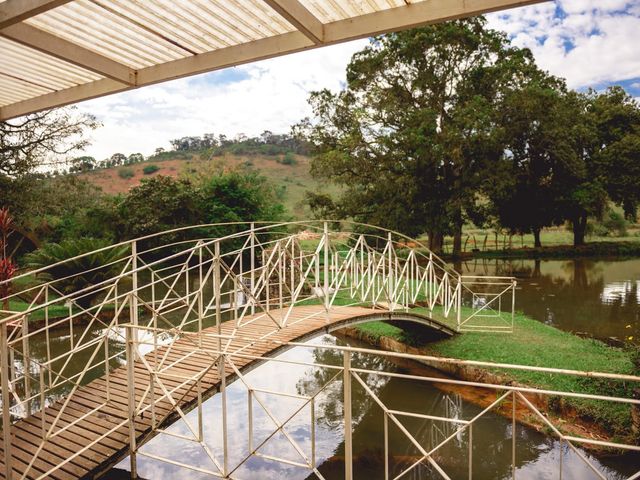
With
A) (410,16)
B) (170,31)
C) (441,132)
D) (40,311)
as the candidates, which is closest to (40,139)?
(40,311)

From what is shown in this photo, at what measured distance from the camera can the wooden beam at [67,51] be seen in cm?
355

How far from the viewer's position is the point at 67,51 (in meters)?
3.91

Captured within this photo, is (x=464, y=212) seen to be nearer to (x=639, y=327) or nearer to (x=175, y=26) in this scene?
(x=639, y=327)

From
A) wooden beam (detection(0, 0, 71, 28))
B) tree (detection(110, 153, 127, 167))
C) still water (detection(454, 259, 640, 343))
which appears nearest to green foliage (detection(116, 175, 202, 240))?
still water (detection(454, 259, 640, 343))

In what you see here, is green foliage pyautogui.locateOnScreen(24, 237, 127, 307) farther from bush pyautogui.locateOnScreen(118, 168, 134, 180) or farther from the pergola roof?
bush pyautogui.locateOnScreen(118, 168, 134, 180)

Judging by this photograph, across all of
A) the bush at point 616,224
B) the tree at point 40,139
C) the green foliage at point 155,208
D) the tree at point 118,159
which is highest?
the tree at point 118,159

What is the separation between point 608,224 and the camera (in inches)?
1294

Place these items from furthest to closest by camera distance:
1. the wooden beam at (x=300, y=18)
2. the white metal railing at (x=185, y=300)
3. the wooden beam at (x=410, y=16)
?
the white metal railing at (x=185, y=300), the wooden beam at (x=300, y=18), the wooden beam at (x=410, y=16)

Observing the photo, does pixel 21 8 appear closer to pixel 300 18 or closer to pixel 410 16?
pixel 300 18

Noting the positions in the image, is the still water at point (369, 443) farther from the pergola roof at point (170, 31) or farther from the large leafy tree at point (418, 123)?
the large leafy tree at point (418, 123)

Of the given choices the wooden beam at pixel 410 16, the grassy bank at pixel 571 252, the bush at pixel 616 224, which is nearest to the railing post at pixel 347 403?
the wooden beam at pixel 410 16

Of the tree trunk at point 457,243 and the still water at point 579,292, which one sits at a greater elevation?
the tree trunk at point 457,243

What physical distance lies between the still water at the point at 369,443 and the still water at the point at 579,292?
2.80 metres

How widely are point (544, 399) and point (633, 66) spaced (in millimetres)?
36236
